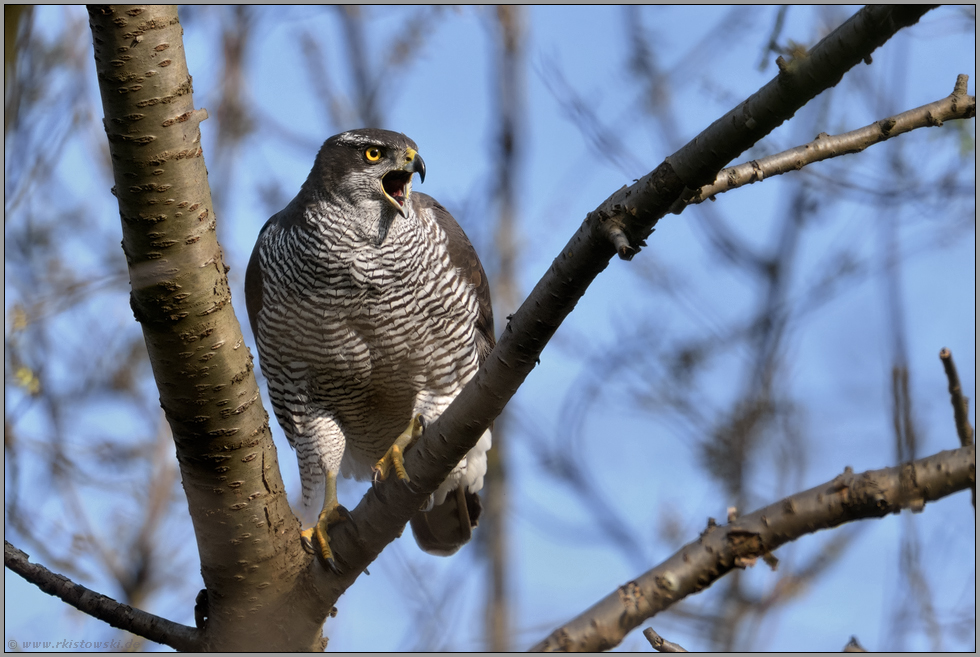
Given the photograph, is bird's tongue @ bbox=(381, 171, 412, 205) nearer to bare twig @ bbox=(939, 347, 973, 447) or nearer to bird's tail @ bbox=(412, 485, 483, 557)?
bird's tail @ bbox=(412, 485, 483, 557)

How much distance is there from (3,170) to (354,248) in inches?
63.2

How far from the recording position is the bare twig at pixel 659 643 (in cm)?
243

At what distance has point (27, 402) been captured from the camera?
17.4ft

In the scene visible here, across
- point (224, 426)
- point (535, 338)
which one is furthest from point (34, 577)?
point (535, 338)

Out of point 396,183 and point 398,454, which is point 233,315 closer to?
point 398,454

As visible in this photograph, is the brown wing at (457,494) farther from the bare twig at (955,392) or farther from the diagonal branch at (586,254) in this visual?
the bare twig at (955,392)

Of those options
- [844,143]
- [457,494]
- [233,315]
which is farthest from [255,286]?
[844,143]

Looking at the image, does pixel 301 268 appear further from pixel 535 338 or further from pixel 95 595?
pixel 535 338

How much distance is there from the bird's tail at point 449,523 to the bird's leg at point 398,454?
928mm

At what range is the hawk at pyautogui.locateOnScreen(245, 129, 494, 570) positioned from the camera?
4.27 m

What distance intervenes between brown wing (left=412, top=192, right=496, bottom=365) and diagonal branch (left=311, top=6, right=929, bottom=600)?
1.58 meters

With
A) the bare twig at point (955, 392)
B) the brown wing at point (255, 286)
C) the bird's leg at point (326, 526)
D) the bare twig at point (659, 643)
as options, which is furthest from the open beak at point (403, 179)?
the bare twig at point (955, 392)

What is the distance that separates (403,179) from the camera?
4.64 metres

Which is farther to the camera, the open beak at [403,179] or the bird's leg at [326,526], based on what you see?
the open beak at [403,179]
